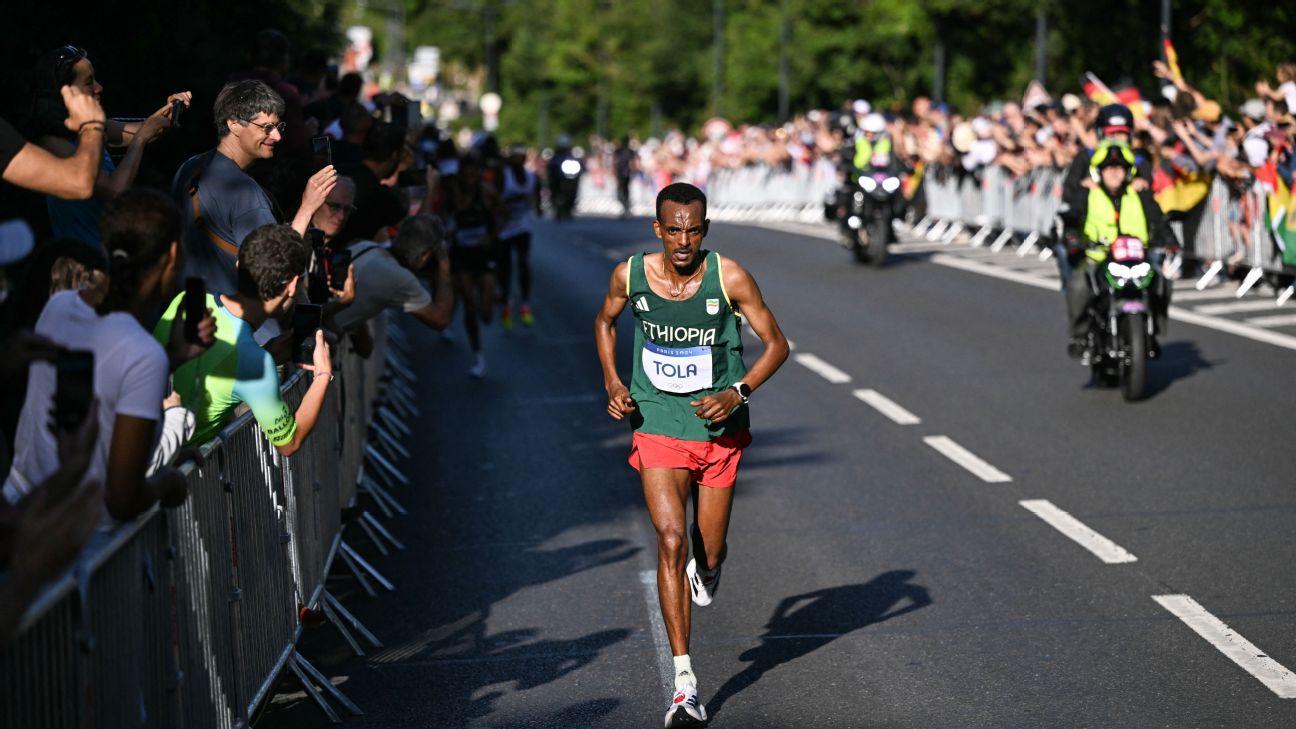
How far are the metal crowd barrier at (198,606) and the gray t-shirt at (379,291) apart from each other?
1.07 m

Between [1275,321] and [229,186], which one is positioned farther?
[1275,321]

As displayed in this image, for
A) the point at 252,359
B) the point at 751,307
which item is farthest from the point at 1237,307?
the point at 252,359

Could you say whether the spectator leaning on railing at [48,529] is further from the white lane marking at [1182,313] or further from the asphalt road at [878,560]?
the white lane marking at [1182,313]

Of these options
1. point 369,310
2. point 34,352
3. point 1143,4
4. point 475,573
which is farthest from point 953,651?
point 1143,4

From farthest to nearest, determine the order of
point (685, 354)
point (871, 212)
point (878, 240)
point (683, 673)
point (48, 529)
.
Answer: point (878, 240) < point (871, 212) < point (685, 354) < point (683, 673) < point (48, 529)

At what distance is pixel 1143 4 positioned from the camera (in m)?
37.4

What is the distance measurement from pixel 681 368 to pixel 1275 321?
1215cm

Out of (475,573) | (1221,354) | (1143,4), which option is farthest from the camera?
(1143,4)

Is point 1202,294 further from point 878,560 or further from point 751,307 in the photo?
point 751,307

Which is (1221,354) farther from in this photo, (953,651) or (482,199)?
(953,651)

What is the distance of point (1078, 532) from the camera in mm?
9219

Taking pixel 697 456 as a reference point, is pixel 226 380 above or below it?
above

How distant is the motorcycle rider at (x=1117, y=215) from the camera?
1316 cm

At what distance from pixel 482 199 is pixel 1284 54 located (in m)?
18.4
